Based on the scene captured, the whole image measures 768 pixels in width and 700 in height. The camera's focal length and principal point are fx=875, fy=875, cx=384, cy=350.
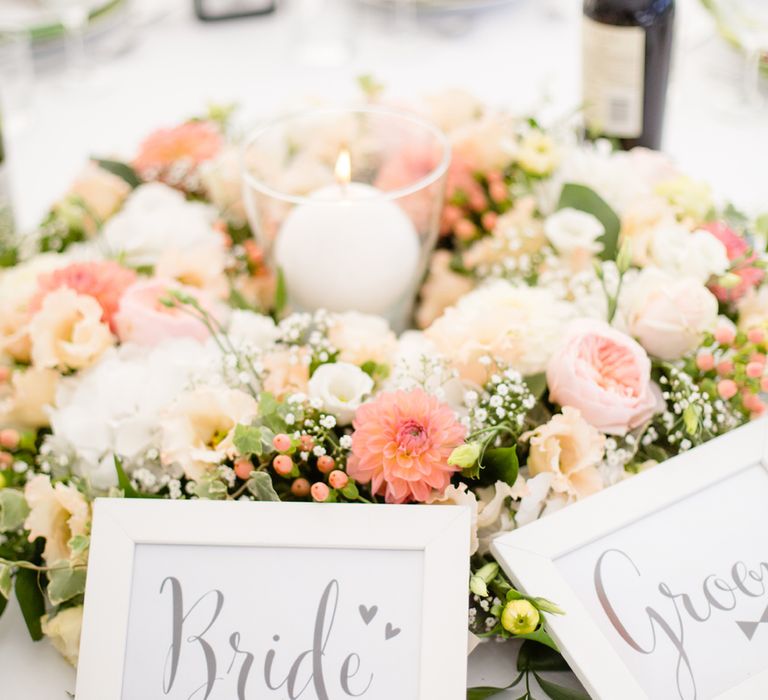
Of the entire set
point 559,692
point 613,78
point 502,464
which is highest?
point 613,78

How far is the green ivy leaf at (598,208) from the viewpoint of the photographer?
2.80 feet

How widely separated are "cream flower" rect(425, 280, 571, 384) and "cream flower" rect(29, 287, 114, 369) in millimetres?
284

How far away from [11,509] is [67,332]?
166 mm

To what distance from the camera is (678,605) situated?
0.59 m

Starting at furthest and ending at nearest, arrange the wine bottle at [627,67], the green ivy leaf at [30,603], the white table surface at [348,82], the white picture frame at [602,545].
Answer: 1. the white table surface at [348,82]
2. the wine bottle at [627,67]
3. the green ivy leaf at [30,603]
4. the white picture frame at [602,545]

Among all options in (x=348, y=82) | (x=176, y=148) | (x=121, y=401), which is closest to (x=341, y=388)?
(x=121, y=401)

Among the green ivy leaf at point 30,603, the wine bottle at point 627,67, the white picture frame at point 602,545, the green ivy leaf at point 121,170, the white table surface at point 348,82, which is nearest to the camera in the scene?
the white picture frame at point 602,545

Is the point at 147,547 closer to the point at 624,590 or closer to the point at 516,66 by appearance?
the point at 624,590

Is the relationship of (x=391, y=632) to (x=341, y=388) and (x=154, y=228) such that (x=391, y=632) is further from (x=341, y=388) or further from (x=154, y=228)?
(x=154, y=228)

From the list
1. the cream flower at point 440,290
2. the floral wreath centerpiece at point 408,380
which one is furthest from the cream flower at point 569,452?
the cream flower at point 440,290

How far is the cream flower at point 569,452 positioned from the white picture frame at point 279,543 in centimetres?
9

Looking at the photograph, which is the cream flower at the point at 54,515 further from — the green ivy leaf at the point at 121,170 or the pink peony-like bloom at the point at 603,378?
the green ivy leaf at the point at 121,170

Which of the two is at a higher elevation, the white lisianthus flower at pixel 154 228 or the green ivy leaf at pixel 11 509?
the white lisianthus flower at pixel 154 228

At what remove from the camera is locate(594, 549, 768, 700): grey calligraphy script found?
22.5 inches
